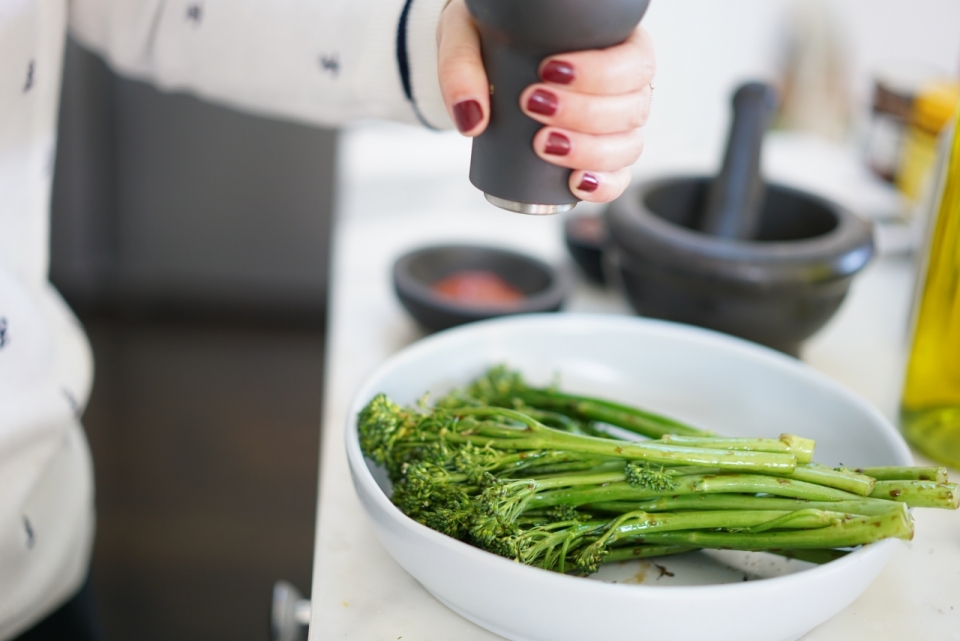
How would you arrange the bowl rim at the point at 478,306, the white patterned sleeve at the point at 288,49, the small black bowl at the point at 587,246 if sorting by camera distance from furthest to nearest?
1. the small black bowl at the point at 587,246
2. the bowl rim at the point at 478,306
3. the white patterned sleeve at the point at 288,49

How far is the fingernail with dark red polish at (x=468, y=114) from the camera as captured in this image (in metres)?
0.58

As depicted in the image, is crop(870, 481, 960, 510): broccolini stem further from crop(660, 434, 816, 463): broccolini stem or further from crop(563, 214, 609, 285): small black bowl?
crop(563, 214, 609, 285): small black bowl

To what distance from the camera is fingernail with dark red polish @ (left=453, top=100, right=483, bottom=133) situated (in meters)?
0.58

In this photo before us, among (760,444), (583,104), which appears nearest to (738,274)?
(760,444)

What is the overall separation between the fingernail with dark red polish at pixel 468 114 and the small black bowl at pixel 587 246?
59 cm

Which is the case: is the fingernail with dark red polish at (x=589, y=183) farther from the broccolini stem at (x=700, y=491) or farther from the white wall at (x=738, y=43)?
the white wall at (x=738, y=43)

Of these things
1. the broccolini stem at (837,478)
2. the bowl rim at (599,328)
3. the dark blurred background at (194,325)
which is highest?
the broccolini stem at (837,478)

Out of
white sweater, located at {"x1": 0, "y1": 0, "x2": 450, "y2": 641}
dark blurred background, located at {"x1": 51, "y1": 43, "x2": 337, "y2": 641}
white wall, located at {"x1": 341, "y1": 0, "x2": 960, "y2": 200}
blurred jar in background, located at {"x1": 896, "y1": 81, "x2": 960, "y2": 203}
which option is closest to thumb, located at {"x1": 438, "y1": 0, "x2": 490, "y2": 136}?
white sweater, located at {"x1": 0, "y1": 0, "x2": 450, "y2": 641}

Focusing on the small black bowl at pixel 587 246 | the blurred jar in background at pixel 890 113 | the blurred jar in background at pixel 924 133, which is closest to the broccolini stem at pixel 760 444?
the small black bowl at pixel 587 246

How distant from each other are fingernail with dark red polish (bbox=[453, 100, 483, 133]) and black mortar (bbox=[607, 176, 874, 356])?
0.38m

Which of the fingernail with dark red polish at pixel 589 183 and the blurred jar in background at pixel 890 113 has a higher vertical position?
the fingernail with dark red polish at pixel 589 183

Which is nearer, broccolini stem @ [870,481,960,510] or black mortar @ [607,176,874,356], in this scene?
broccolini stem @ [870,481,960,510]

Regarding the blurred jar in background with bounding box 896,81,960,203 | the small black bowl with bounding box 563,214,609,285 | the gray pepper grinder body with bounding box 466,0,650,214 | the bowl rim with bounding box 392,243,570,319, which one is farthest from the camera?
the blurred jar in background with bounding box 896,81,960,203

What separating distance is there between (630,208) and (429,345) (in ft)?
1.00
